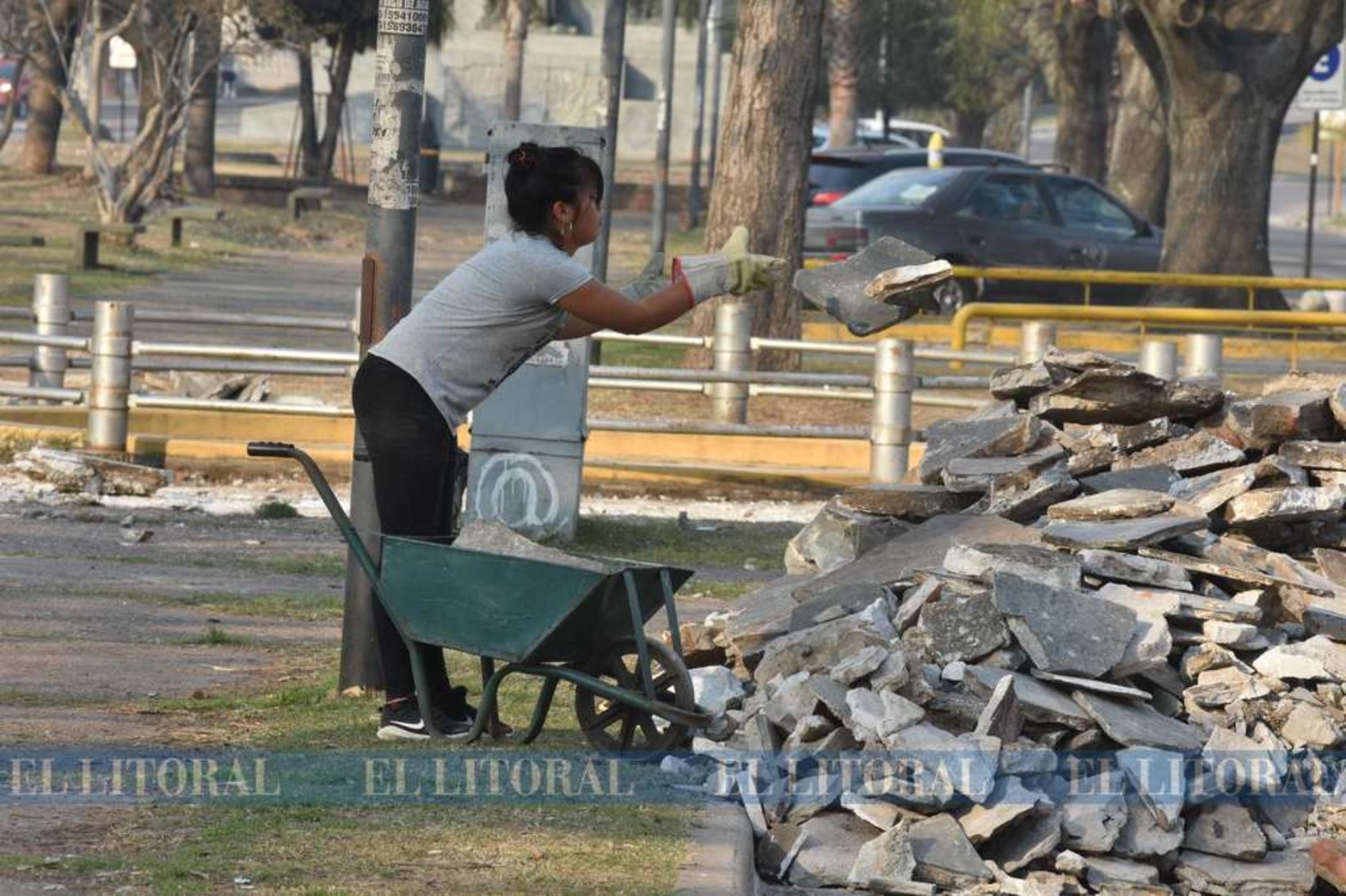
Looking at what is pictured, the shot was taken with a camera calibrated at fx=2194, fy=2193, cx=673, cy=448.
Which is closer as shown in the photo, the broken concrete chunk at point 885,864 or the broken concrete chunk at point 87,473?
the broken concrete chunk at point 885,864

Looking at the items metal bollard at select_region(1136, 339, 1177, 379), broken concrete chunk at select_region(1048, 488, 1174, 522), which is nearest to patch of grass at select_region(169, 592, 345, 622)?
broken concrete chunk at select_region(1048, 488, 1174, 522)

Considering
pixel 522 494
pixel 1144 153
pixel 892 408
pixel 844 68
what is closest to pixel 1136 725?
pixel 522 494

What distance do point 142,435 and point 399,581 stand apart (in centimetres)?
717

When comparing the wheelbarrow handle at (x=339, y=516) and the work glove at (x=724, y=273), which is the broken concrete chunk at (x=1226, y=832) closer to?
the work glove at (x=724, y=273)

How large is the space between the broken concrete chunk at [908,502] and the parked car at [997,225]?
44.8 feet

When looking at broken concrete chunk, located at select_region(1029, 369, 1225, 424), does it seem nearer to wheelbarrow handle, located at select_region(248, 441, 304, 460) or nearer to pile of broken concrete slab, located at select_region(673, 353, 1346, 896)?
pile of broken concrete slab, located at select_region(673, 353, 1346, 896)

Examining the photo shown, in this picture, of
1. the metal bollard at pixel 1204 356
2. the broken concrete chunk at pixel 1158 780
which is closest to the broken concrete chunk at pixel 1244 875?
the broken concrete chunk at pixel 1158 780

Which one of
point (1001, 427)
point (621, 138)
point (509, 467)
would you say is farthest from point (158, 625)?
point (621, 138)

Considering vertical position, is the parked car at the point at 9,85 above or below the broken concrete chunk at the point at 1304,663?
above

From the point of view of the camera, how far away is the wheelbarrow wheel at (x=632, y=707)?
6.48 m

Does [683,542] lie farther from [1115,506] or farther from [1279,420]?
[1115,506]

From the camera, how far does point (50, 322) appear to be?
13.8m

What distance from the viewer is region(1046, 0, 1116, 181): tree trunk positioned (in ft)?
120

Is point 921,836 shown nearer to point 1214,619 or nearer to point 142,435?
point 1214,619
